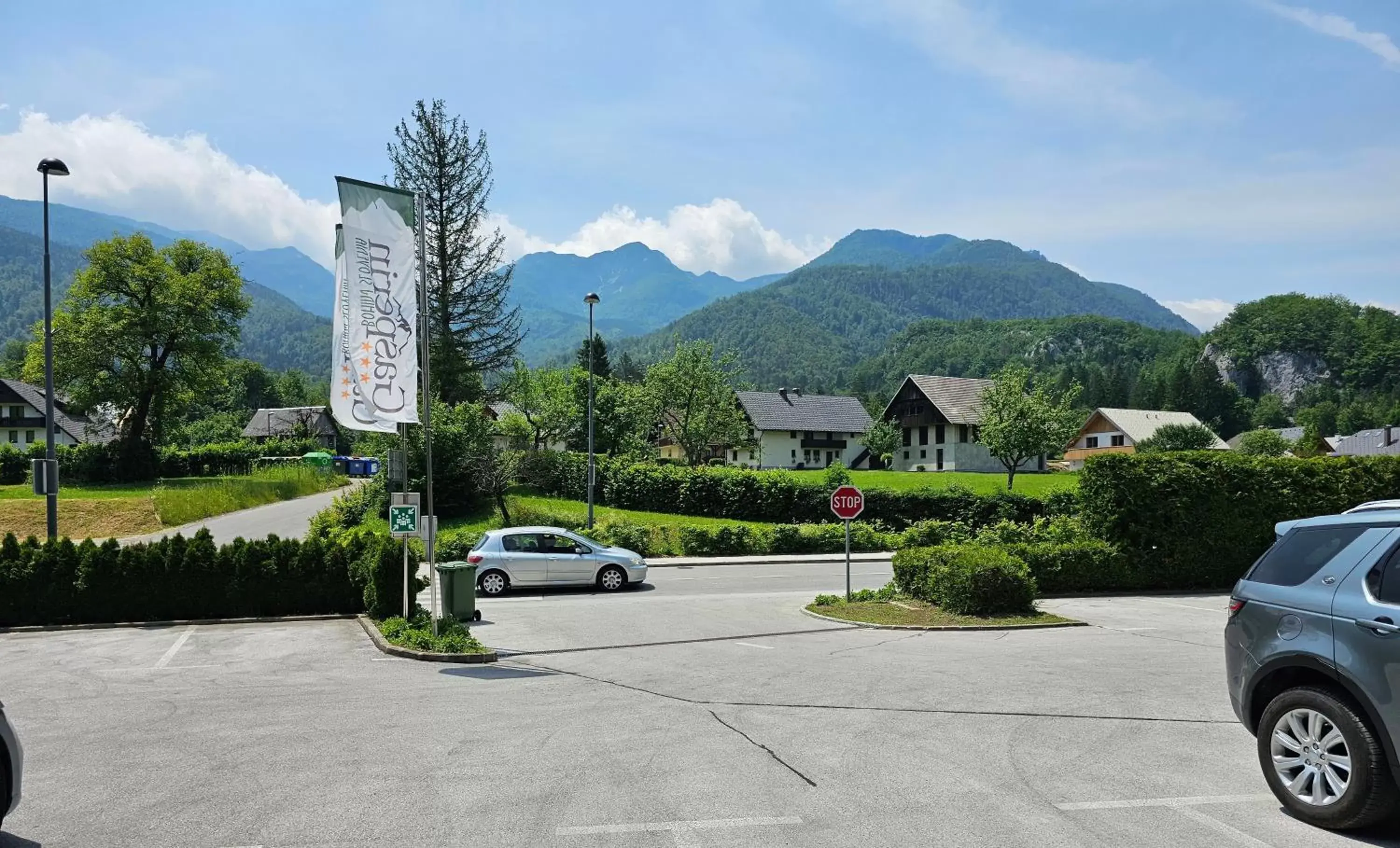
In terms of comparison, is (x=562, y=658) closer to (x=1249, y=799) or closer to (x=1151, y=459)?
(x=1249, y=799)

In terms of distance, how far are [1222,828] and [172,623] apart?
55.9 feet

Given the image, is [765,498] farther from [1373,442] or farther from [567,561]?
[1373,442]

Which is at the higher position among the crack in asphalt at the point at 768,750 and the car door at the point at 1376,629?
the car door at the point at 1376,629

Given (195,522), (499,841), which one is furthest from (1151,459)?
(195,522)

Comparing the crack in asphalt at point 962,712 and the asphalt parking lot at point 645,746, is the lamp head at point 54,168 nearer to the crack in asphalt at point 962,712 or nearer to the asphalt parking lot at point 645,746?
the asphalt parking lot at point 645,746

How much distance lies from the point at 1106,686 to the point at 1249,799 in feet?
13.8

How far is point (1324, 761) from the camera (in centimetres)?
555

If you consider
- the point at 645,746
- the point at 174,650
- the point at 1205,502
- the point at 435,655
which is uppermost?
the point at 1205,502

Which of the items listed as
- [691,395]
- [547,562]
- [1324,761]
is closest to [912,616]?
[547,562]

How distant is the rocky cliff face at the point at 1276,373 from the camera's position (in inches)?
6107

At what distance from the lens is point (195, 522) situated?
42.5 meters

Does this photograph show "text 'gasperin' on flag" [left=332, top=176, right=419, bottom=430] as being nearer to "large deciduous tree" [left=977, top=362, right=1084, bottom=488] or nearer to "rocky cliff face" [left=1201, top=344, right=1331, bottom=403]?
"large deciduous tree" [left=977, top=362, right=1084, bottom=488]

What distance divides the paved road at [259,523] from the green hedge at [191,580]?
1491cm

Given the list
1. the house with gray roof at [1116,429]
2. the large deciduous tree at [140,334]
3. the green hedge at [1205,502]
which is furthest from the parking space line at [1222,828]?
the house with gray roof at [1116,429]
